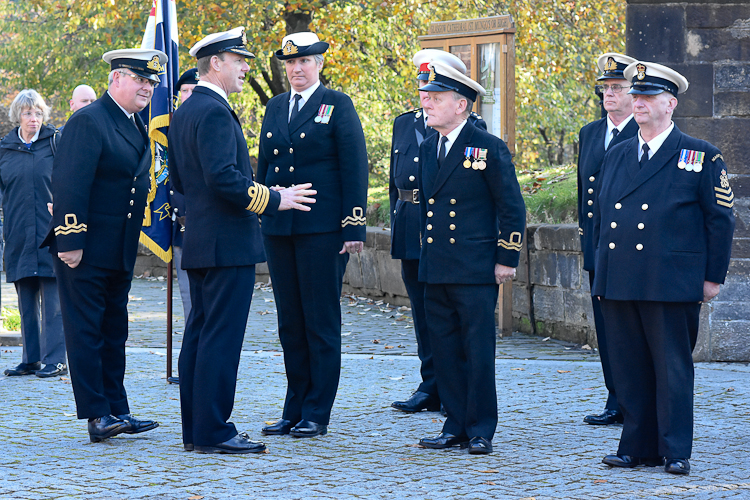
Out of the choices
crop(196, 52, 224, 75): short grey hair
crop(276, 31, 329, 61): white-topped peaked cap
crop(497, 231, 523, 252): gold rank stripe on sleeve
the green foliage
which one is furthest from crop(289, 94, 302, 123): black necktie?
the green foliage

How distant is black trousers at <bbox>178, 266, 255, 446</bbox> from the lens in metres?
5.29

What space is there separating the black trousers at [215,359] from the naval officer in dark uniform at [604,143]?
2063 mm

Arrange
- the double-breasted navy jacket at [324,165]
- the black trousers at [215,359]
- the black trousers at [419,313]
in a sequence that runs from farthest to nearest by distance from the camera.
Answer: the black trousers at [419,313] < the double-breasted navy jacket at [324,165] < the black trousers at [215,359]

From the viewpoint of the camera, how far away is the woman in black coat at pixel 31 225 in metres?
7.89

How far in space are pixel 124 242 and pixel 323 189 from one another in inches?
43.4

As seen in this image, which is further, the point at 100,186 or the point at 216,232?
the point at 100,186

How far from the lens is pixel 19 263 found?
7.95 m

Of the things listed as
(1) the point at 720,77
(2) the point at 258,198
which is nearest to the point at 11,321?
(2) the point at 258,198

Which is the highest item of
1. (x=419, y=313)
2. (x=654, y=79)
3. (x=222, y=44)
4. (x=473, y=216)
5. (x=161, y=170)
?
(x=222, y=44)

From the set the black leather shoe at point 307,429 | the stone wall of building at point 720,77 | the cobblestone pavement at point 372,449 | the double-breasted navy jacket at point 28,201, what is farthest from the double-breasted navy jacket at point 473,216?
the double-breasted navy jacket at point 28,201

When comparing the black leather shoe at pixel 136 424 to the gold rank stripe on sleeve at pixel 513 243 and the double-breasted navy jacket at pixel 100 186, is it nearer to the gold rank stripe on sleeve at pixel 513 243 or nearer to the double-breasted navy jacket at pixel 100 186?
the double-breasted navy jacket at pixel 100 186

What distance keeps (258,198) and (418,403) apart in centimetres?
192

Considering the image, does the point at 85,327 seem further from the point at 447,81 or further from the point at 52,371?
the point at 52,371

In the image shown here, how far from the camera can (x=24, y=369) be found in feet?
26.0
